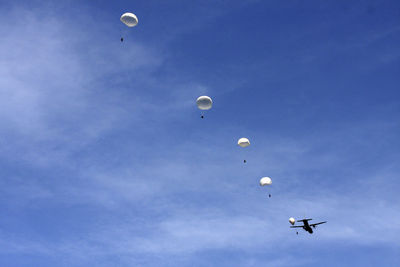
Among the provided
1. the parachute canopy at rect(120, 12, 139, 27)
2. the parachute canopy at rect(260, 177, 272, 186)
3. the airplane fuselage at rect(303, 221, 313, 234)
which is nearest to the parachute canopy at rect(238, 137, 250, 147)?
the parachute canopy at rect(260, 177, 272, 186)

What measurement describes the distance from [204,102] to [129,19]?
1694 centimetres

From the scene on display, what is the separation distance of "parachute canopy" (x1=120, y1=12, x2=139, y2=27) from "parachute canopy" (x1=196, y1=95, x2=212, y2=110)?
15258 mm

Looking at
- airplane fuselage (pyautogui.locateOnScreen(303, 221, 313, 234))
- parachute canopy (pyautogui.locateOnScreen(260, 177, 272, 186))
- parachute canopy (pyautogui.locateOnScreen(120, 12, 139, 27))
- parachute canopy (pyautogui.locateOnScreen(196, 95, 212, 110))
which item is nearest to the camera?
parachute canopy (pyautogui.locateOnScreen(120, 12, 139, 27))

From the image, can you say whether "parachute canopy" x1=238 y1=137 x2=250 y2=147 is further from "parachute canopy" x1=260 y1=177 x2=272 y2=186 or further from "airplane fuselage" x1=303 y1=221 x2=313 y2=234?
"airplane fuselage" x1=303 y1=221 x2=313 y2=234

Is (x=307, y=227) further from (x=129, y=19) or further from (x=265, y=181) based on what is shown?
(x=129, y=19)

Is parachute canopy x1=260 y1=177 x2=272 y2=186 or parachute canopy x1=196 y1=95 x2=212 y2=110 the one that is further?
parachute canopy x1=260 y1=177 x2=272 y2=186

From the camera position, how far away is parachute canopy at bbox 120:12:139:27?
67.8m

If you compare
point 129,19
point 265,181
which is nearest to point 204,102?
point 265,181

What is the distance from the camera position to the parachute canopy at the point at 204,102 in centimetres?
7038

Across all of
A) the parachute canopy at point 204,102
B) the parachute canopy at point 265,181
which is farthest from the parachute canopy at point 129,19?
the parachute canopy at point 265,181

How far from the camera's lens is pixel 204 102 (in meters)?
70.8

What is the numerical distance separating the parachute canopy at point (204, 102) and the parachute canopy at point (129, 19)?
1526cm

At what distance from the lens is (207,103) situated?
71.1 metres

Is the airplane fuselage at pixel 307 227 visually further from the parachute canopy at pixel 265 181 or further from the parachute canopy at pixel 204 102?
the parachute canopy at pixel 204 102
